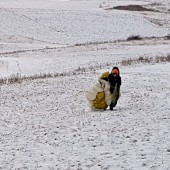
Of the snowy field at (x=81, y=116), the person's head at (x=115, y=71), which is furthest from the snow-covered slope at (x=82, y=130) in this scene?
the person's head at (x=115, y=71)

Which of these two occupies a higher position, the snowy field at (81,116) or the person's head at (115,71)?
the person's head at (115,71)

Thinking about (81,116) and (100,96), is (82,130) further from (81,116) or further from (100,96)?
(100,96)

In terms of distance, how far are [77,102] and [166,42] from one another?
114 feet

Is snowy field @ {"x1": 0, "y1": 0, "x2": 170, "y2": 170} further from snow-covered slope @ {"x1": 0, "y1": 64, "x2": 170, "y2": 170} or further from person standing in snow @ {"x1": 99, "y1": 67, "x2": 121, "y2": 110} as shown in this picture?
person standing in snow @ {"x1": 99, "y1": 67, "x2": 121, "y2": 110}

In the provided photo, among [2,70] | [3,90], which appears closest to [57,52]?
[2,70]

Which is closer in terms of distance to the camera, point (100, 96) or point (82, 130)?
point (82, 130)

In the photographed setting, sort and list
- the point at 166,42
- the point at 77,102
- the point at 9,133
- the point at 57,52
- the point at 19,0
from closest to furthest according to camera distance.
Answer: the point at 9,133 → the point at 77,102 → the point at 57,52 → the point at 166,42 → the point at 19,0

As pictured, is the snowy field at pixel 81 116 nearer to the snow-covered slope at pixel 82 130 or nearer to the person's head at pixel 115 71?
the snow-covered slope at pixel 82 130

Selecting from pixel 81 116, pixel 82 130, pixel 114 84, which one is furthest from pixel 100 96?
pixel 82 130

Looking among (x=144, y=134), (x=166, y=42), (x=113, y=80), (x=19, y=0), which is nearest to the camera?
(x=144, y=134)

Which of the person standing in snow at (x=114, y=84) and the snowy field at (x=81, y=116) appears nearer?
the snowy field at (x=81, y=116)

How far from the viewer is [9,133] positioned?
1514 centimetres

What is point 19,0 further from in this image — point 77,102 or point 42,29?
point 77,102

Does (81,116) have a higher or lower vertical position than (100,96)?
lower
